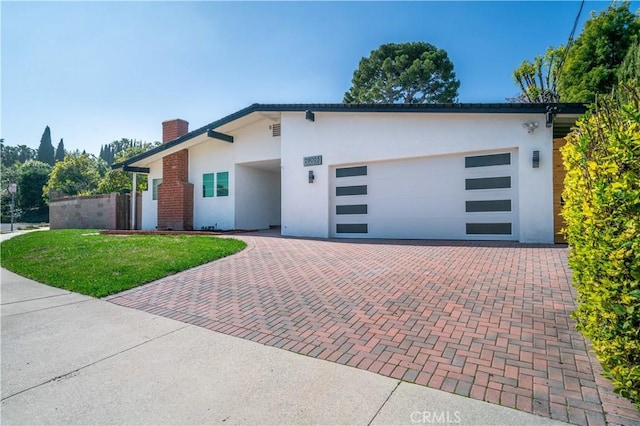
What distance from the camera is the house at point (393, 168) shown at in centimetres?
838

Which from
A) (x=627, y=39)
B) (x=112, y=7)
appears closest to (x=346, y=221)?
(x=112, y=7)

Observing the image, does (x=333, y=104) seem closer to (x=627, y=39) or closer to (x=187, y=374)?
(x=187, y=374)

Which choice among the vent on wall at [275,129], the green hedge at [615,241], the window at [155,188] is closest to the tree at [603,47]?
the vent on wall at [275,129]

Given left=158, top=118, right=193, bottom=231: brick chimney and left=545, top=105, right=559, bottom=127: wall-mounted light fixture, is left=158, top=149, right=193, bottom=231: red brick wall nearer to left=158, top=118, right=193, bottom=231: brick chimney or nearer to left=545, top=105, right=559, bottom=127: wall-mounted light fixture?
Answer: left=158, top=118, right=193, bottom=231: brick chimney

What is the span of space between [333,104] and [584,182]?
911 cm

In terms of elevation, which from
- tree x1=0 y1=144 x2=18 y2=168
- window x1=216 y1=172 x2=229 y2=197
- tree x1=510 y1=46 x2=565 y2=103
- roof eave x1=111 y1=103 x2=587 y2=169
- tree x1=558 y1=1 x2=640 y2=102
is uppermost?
tree x1=0 y1=144 x2=18 y2=168

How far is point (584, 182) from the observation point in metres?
2.52

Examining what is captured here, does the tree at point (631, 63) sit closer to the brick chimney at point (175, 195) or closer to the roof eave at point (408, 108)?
the roof eave at point (408, 108)

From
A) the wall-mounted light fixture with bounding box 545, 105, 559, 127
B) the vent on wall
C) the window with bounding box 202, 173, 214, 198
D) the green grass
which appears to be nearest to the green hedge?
the green grass

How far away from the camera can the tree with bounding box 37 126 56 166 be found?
8000cm

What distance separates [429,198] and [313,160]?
171 inches

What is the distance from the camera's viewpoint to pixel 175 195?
1495 cm

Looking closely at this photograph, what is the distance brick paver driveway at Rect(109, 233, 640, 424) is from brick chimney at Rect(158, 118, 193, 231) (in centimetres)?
930

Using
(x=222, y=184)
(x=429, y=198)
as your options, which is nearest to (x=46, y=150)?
(x=222, y=184)
